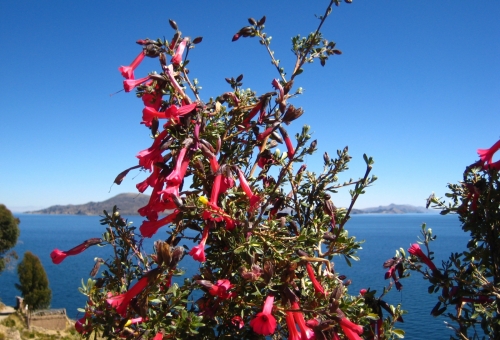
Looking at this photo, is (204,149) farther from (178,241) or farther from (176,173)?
(178,241)

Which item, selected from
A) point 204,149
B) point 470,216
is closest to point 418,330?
point 470,216

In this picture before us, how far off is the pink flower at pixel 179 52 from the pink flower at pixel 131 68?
18 centimetres

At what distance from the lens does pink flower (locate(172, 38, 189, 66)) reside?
2398mm

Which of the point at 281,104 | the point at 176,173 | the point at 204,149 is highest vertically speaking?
the point at 281,104

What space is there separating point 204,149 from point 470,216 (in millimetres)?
1782

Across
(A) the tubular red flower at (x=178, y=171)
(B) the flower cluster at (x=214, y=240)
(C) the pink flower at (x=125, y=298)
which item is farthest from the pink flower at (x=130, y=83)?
(C) the pink flower at (x=125, y=298)

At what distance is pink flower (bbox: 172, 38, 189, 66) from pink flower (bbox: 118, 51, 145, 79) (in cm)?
18

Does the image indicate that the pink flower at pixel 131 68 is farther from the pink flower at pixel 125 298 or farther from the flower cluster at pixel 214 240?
the pink flower at pixel 125 298

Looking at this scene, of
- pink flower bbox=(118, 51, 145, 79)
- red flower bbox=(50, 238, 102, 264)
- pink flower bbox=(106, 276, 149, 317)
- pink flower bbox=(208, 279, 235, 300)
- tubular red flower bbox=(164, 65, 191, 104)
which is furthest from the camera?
pink flower bbox=(118, 51, 145, 79)

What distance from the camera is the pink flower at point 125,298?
1893 millimetres

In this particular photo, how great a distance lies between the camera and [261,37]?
297 cm

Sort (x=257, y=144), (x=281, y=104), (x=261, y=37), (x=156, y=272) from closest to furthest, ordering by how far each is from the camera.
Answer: (x=156, y=272), (x=281, y=104), (x=257, y=144), (x=261, y=37)

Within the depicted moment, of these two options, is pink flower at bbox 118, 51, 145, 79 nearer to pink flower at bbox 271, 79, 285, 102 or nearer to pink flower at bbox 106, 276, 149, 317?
pink flower at bbox 271, 79, 285, 102

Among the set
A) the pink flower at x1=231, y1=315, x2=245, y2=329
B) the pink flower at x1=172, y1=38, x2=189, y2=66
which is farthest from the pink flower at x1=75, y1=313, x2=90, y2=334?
the pink flower at x1=172, y1=38, x2=189, y2=66
